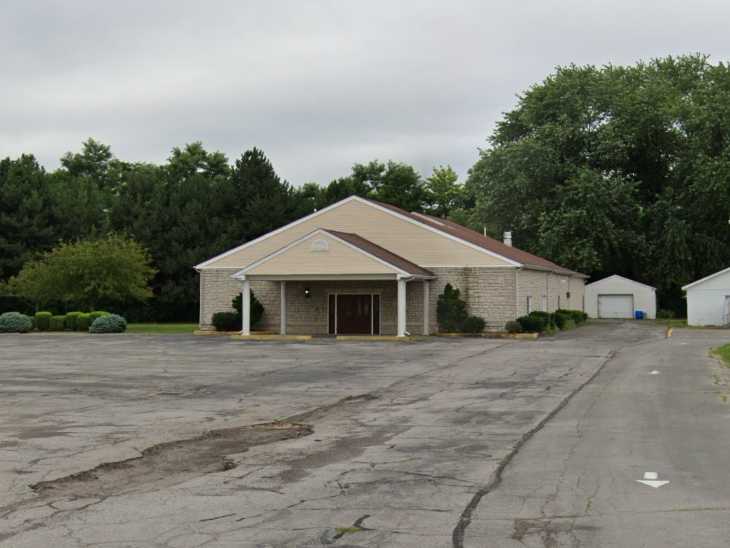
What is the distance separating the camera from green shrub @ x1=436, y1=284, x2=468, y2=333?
127 feet

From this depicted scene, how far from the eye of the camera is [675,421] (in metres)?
13.2

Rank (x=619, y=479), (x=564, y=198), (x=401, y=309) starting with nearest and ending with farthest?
(x=619, y=479) → (x=401, y=309) → (x=564, y=198)

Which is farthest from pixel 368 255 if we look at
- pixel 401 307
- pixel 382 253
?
pixel 401 307

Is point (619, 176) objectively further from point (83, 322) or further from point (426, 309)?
point (83, 322)

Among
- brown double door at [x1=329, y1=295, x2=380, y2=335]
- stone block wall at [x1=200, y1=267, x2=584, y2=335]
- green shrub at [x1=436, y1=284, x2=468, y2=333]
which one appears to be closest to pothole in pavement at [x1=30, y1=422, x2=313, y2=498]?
green shrub at [x1=436, y1=284, x2=468, y2=333]

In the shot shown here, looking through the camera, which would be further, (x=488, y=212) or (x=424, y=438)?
(x=488, y=212)

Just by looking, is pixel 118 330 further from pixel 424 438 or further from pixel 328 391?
pixel 424 438

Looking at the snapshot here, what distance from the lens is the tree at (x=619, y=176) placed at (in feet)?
189

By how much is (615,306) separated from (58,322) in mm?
36483

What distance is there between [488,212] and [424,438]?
171 ft

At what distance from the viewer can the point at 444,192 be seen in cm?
8806

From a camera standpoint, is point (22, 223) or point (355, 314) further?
point (22, 223)

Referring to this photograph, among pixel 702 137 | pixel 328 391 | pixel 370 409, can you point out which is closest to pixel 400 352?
pixel 328 391

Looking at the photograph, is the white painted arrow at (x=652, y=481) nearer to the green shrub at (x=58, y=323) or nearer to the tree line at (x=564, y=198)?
the green shrub at (x=58, y=323)
